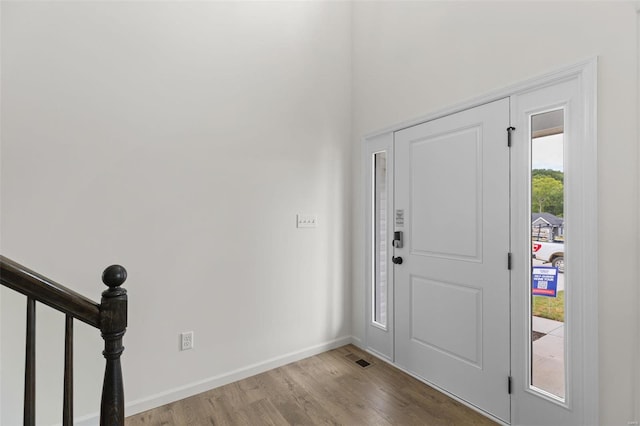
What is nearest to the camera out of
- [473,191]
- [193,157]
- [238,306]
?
[473,191]

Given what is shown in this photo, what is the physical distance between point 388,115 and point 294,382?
243 cm

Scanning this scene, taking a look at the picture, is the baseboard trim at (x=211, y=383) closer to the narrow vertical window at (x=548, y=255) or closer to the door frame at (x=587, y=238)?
the narrow vertical window at (x=548, y=255)

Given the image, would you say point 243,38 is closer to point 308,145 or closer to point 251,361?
point 308,145

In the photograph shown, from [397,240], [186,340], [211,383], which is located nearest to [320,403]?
[211,383]

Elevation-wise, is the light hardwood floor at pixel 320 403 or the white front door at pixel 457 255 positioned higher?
the white front door at pixel 457 255

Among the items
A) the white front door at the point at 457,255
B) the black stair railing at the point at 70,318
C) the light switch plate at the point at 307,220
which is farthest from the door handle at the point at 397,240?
the black stair railing at the point at 70,318

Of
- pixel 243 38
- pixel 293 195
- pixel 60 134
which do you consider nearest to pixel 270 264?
pixel 293 195

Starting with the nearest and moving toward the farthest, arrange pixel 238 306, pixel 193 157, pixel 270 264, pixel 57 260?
pixel 57 260 < pixel 193 157 < pixel 238 306 < pixel 270 264

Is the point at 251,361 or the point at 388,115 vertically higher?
the point at 388,115

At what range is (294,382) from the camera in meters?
2.47

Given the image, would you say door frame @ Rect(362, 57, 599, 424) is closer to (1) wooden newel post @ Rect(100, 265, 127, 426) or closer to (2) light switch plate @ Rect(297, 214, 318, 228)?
(2) light switch plate @ Rect(297, 214, 318, 228)

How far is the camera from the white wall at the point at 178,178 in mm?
1831

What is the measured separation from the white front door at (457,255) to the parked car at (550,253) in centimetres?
17

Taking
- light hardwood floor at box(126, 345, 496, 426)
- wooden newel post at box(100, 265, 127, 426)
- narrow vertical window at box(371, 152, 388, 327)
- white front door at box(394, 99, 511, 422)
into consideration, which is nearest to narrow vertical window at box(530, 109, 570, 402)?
white front door at box(394, 99, 511, 422)
